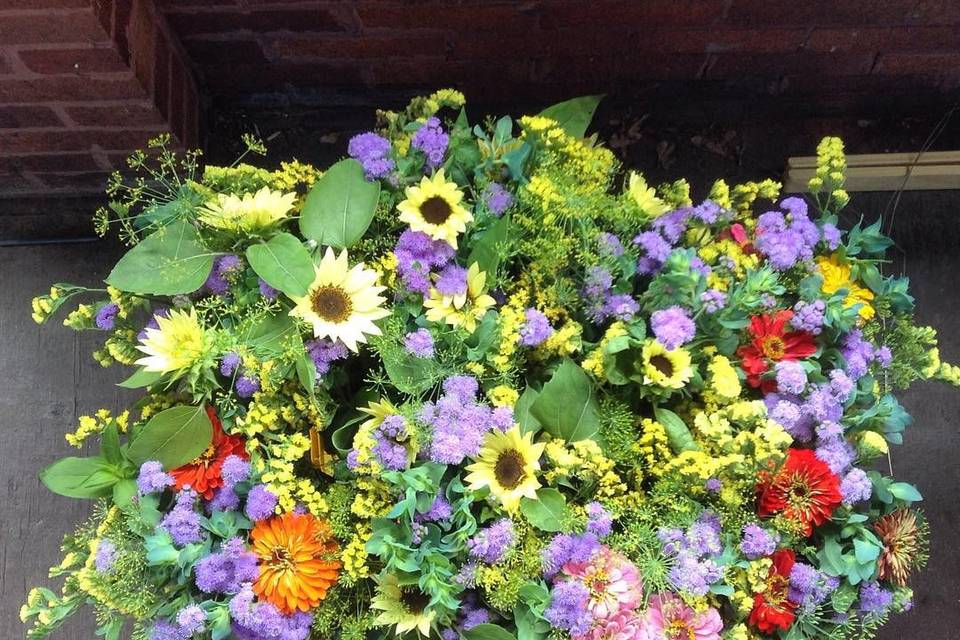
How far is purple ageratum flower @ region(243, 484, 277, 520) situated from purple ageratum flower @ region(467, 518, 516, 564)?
0.24 m

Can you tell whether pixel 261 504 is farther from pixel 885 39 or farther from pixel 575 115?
pixel 885 39

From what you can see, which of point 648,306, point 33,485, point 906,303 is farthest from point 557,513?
point 33,485

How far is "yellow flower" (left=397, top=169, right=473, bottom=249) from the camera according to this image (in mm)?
936

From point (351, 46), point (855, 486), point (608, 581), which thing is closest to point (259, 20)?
point (351, 46)

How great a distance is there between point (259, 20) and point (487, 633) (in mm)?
1053

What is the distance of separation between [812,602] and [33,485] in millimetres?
1374

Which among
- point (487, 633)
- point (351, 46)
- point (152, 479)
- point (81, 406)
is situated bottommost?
point (81, 406)

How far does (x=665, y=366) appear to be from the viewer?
917 mm

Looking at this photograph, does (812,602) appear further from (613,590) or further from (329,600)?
(329,600)

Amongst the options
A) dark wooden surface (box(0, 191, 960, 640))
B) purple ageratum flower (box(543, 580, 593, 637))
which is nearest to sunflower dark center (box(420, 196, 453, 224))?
purple ageratum flower (box(543, 580, 593, 637))

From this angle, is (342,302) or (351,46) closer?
(342,302)

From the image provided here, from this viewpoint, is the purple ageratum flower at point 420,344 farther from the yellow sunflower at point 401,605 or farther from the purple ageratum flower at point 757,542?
the purple ageratum flower at point 757,542

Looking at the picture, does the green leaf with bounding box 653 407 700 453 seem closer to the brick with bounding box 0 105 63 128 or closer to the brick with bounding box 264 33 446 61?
the brick with bounding box 264 33 446 61

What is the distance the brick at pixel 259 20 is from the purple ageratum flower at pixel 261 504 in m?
0.83
